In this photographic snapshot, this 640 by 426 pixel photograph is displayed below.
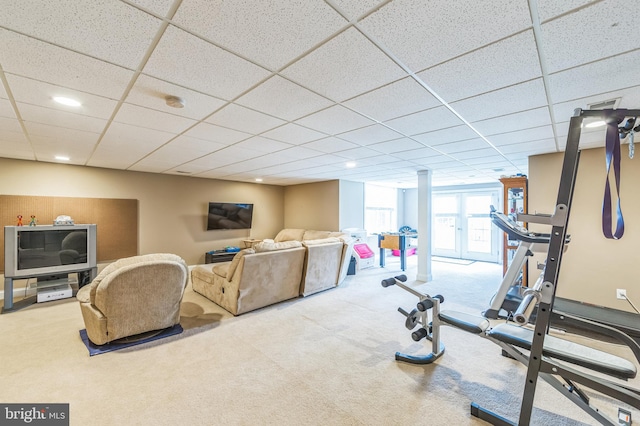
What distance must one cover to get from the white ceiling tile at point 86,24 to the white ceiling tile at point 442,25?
113cm

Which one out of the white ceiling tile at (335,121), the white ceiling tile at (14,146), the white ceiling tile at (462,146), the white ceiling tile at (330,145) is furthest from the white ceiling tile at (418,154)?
the white ceiling tile at (14,146)

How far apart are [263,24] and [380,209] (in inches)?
300

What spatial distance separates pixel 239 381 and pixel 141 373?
89 cm

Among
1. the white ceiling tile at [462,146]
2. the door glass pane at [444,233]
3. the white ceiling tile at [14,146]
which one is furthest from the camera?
the door glass pane at [444,233]

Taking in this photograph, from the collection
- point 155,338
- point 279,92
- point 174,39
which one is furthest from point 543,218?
point 155,338

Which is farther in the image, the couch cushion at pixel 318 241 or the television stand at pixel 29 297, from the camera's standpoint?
the couch cushion at pixel 318 241

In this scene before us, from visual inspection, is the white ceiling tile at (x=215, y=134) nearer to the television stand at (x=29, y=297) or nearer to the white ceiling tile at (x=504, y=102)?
the white ceiling tile at (x=504, y=102)

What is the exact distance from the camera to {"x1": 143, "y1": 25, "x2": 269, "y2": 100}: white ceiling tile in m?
1.44

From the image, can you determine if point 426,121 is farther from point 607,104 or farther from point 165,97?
point 165,97

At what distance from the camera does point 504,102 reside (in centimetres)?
215

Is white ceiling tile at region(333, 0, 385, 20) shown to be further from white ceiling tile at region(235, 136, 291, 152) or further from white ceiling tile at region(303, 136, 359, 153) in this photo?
white ceiling tile at region(235, 136, 291, 152)

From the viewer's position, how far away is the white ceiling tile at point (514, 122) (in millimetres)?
2387

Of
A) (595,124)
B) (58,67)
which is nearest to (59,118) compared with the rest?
(58,67)

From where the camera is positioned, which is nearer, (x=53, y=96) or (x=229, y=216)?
(x=53, y=96)
